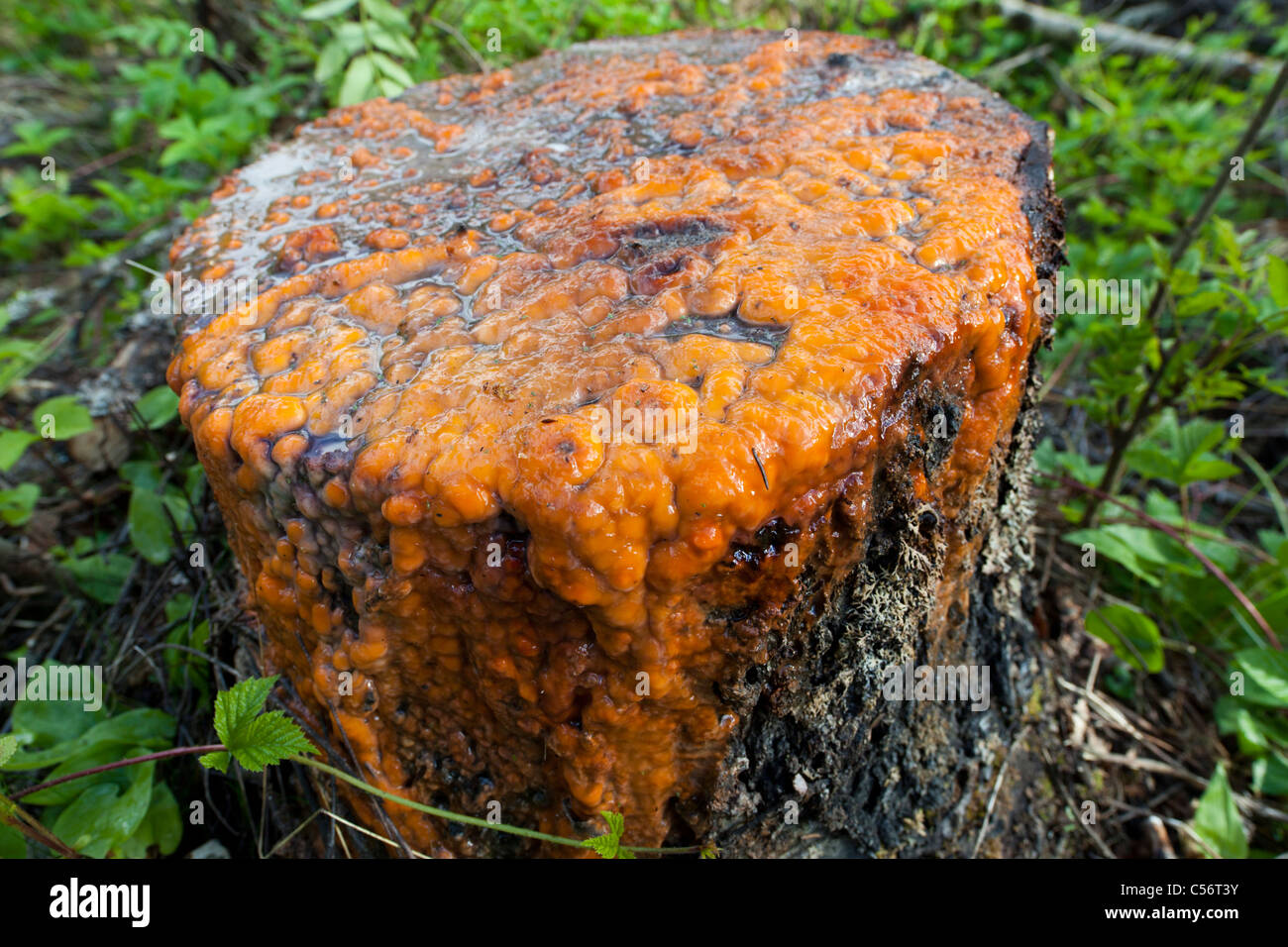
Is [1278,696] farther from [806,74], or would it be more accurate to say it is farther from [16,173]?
[16,173]

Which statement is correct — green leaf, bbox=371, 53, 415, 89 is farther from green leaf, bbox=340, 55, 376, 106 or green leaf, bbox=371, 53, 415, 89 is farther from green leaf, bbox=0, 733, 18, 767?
green leaf, bbox=0, 733, 18, 767

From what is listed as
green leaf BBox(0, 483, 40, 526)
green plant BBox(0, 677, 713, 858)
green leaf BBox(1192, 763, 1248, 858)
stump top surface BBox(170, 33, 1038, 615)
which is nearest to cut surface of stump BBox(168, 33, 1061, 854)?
stump top surface BBox(170, 33, 1038, 615)

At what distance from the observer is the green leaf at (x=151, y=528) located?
3084mm

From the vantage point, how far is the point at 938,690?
2.33m

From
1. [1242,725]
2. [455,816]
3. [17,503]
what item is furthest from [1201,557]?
[17,503]

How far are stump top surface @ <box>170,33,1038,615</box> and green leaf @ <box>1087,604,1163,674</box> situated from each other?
1595 mm

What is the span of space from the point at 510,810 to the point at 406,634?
1.92 ft

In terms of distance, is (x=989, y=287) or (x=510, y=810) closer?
(x=989, y=287)

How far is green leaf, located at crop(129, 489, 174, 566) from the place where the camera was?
10.1 feet

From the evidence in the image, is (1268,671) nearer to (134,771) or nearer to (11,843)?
(134,771)

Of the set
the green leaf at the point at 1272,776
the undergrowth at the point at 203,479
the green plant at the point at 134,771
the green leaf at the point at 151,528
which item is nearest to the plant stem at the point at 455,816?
the green plant at the point at 134,771

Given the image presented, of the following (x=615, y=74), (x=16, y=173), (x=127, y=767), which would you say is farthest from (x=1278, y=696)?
(x=16, y=173)

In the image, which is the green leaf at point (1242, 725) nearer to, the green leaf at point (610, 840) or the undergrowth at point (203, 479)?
the undergrowth at point (203, 479)
